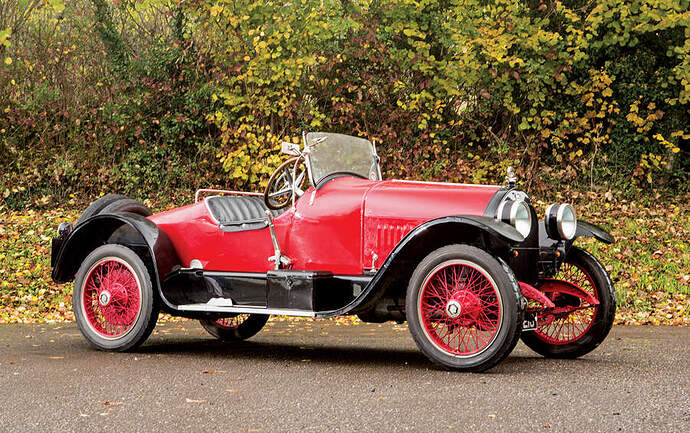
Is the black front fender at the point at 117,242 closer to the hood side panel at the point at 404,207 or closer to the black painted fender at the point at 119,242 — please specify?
the black painted fender at the point at 119,242

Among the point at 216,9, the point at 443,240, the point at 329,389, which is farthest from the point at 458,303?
the point at 216,9

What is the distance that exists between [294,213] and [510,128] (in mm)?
10237

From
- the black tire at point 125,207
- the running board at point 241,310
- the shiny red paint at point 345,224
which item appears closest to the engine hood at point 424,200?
the shiny red paint at point 345,224

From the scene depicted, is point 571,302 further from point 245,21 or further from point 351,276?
point 245,21

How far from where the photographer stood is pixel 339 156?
7.33m

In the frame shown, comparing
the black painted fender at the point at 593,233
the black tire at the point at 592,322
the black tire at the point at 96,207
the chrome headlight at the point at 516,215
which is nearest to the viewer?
the chrome headlight at the point at 516,215

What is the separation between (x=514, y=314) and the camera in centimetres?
564

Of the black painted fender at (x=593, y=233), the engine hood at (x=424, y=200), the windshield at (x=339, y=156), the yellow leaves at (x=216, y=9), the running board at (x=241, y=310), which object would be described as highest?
the yellow leaves at (x=216, y=9)

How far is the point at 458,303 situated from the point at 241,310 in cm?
182

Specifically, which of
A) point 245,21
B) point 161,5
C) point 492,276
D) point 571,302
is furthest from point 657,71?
point 492,276

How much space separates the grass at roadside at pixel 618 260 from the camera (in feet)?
34.6

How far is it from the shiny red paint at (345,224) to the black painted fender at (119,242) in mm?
356

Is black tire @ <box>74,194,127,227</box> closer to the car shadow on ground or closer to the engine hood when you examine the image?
the car shadow on ground

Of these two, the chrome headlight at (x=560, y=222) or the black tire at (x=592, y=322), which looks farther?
the black tire at (x=592, y=322)
